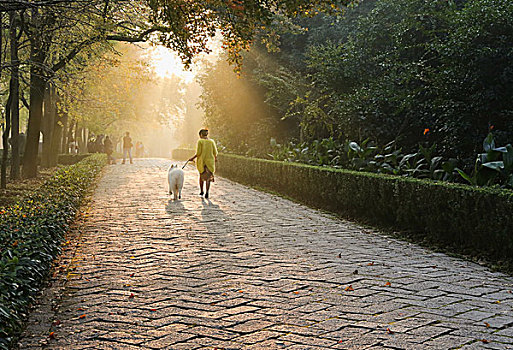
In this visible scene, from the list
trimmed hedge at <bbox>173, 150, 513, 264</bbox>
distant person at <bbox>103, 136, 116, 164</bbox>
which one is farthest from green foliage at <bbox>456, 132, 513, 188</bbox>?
distant person at <bbox>103, 136, 116, 164</bbox>

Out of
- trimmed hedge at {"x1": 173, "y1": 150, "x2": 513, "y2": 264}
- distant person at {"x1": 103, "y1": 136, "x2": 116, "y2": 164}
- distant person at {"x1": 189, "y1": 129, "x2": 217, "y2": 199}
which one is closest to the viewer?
trimmed hedge at {"x1": 173, "y1": 150, "x2": 513, "y2": 264}

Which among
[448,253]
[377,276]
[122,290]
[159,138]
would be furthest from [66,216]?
[159,138]

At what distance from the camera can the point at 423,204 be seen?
8414mm

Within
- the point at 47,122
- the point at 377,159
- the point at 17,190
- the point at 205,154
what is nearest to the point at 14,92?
the point at 17,190

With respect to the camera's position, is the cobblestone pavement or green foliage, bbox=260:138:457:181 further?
green foliage, bbox=260:138:457:181

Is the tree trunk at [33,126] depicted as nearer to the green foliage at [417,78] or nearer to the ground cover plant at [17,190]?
the ground cover plant at [17,190]

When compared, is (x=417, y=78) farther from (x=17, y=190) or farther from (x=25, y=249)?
(x=25, y=249)

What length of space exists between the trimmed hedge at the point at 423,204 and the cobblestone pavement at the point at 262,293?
54cm

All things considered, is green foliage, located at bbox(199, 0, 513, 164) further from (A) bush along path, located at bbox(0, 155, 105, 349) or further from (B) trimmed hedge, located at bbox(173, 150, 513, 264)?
(A) bush along path, located at bbox(0, 155, 105, 349)

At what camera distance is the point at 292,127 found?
25516mm

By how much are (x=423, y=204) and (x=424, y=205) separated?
29 mm

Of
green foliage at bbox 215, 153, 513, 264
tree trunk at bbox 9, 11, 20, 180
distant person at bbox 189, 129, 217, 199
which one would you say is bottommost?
green foliage at bbox 215, 153, 513, 264

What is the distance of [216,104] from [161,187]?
11.8 m

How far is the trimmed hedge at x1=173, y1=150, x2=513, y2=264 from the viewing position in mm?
6891
